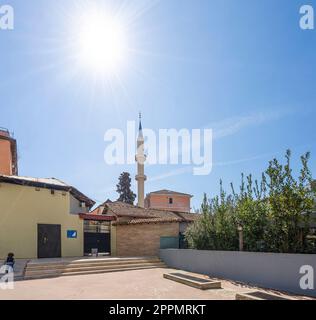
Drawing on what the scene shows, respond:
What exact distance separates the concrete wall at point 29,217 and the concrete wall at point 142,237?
2809 millimetres

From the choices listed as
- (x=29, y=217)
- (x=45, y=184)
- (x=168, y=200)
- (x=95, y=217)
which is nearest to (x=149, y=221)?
(x=95, y=217)

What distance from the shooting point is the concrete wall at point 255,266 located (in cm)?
949

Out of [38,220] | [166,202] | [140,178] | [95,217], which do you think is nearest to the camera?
[38,220]

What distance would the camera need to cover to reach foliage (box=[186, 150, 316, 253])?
10.6 metres

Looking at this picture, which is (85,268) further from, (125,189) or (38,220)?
(125,189)

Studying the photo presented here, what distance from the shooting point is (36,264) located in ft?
45.9

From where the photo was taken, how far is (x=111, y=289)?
10.3m

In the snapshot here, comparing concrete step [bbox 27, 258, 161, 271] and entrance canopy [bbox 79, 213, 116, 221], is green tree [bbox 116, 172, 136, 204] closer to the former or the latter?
entrance canopy [bbox 79, 213, 116, 221]

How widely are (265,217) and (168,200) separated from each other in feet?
107

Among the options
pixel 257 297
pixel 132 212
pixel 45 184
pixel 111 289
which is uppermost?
pixel 45 184

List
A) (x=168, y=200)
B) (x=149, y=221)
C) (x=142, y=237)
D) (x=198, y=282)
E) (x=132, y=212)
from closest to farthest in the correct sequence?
1. (x=198, y=282)
2. (x=149, y=221)
3. (x=142, y=237)
4. (x=132, y=212)
5. (x=168, y=200)

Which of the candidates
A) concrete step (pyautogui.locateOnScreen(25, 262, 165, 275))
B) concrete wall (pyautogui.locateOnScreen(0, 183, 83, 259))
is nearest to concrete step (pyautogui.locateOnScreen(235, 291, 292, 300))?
concrete step (pyautogui.locateOnScreen(25, 262, 165, 275))
